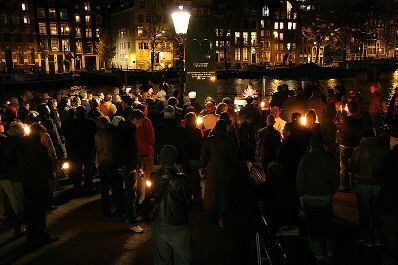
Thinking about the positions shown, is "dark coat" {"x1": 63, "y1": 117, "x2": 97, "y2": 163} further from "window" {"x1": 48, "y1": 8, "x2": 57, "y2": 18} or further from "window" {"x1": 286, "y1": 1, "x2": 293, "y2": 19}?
"window" {"x1": 286, "y1": 1, "x2": 293, "y2": 19}

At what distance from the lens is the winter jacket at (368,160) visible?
6.28 metres

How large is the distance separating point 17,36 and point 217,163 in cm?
8308

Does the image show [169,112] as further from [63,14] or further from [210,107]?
[63,14]

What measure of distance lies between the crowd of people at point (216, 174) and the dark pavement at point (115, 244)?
241 mm

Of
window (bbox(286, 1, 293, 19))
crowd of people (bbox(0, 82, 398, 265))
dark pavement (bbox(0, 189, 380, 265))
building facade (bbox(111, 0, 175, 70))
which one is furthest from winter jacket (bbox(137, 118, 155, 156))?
window (bbox(286, 1, 293, 19))

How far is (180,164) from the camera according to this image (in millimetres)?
8469

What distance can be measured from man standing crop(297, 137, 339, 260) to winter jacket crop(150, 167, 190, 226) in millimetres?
1935

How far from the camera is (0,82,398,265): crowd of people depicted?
487 centimetres

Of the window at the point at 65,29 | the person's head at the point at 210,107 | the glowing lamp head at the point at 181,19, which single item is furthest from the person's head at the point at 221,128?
the window at the point at 65,29

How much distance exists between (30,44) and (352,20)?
64793mm

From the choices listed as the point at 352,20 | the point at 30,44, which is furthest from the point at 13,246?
the point at 352,20

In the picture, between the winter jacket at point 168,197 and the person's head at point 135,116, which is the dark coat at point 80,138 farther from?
the winter jacket at point 168,197

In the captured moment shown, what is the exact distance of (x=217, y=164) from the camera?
22.3 ft

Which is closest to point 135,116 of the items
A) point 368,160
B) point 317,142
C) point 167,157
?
point 167,157
